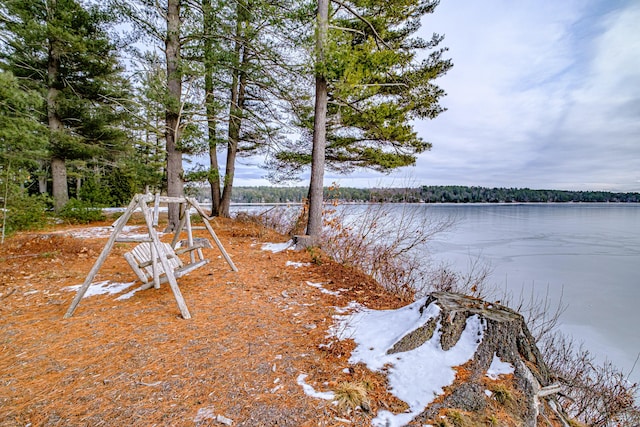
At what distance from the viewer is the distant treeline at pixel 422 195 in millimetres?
6262

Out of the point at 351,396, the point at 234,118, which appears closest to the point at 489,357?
the point at 351,396

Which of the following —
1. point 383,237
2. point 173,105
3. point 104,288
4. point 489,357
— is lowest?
point 104,288

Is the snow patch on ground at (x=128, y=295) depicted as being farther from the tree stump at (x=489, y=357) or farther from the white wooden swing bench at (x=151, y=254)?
the tree stump at (x=489, y=357)

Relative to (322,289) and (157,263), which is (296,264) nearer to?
(322,289)

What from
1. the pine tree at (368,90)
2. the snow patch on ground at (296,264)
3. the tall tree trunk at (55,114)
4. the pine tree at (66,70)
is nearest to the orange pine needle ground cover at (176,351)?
the snow patch on ground at (296,264)

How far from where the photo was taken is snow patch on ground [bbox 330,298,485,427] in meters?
1.69

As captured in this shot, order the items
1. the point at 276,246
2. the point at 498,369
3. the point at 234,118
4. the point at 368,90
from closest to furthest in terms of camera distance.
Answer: the point at 498,369
the point at 368,90
the point at 276,246
the point at 234,118

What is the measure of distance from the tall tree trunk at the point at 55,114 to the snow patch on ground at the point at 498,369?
11.2 metres

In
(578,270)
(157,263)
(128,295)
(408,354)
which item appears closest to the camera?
(408,354)

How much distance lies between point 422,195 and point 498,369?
16.5 feet

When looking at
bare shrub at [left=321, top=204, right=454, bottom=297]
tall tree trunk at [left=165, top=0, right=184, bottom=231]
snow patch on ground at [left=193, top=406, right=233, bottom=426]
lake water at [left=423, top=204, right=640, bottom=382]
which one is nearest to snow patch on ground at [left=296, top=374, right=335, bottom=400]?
snow patch on ground at [left=193, top=406, right=233, bottom=426]

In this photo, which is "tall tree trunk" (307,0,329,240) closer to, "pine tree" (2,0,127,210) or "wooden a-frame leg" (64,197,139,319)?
"wooden a-frame leg" (64,197,139,319)

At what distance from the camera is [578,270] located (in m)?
7.74

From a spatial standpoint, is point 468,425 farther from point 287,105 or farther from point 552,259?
point 552,259
